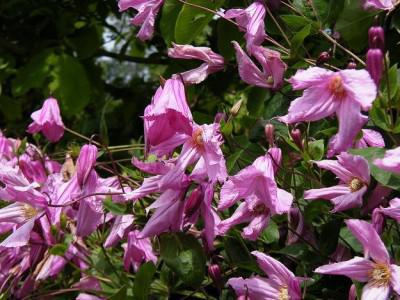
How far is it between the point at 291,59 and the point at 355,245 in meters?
0.26

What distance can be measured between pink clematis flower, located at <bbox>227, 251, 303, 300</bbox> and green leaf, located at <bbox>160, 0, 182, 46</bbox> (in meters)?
0.45

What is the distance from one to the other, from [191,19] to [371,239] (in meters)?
0.46

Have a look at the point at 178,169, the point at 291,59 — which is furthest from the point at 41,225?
the point at 291,59

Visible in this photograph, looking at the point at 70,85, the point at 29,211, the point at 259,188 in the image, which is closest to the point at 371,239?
the point at 259,188

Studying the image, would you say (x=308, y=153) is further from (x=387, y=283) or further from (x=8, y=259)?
(x=8, y=259)

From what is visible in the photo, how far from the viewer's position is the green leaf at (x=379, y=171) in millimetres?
788

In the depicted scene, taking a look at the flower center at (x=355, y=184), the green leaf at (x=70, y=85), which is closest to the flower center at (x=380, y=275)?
the flower center at (x=355, y=184)

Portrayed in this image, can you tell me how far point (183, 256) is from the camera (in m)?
0.95

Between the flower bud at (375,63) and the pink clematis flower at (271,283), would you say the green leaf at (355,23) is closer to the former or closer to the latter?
the flower bud at (375,63)

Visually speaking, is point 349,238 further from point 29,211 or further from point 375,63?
point 29,211

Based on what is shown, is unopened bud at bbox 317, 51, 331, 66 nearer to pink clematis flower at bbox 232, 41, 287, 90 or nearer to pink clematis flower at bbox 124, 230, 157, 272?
pink clematis flower at bbox 232, 41, 287, 90

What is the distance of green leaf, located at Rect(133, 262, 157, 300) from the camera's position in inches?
38.5

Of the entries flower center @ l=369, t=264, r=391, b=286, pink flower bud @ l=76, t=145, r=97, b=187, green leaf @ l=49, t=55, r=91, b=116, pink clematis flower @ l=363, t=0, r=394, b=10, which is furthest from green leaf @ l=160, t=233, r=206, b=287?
green leaf @ l=49, t=55, r=91, b=116

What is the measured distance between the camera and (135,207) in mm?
1066
